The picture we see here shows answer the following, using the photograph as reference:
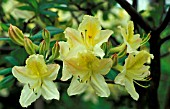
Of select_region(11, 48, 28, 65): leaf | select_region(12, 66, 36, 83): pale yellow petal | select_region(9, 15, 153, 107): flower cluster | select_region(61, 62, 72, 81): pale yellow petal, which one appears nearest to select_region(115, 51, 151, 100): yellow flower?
select_region(9, 15, 153, 107): flower cluster

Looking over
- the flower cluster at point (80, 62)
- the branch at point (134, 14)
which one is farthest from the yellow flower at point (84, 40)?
the branch at point (134, 14)

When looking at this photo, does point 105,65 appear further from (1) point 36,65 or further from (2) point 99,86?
(1) point 36,65

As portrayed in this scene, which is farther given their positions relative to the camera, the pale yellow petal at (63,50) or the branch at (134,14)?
the branch at (134,14)

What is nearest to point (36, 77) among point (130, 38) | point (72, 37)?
point (72, 37)

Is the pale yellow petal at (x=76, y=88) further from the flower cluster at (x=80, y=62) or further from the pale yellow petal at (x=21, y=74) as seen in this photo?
the pale yellow petal at (x=21, y=74)

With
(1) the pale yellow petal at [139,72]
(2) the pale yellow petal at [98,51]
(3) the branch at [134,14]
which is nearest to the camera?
(2) the pale yellow petal at [98,51]

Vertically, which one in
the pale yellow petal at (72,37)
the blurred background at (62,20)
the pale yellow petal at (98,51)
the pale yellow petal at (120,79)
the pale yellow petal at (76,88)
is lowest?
the blurred background at (62,20)
